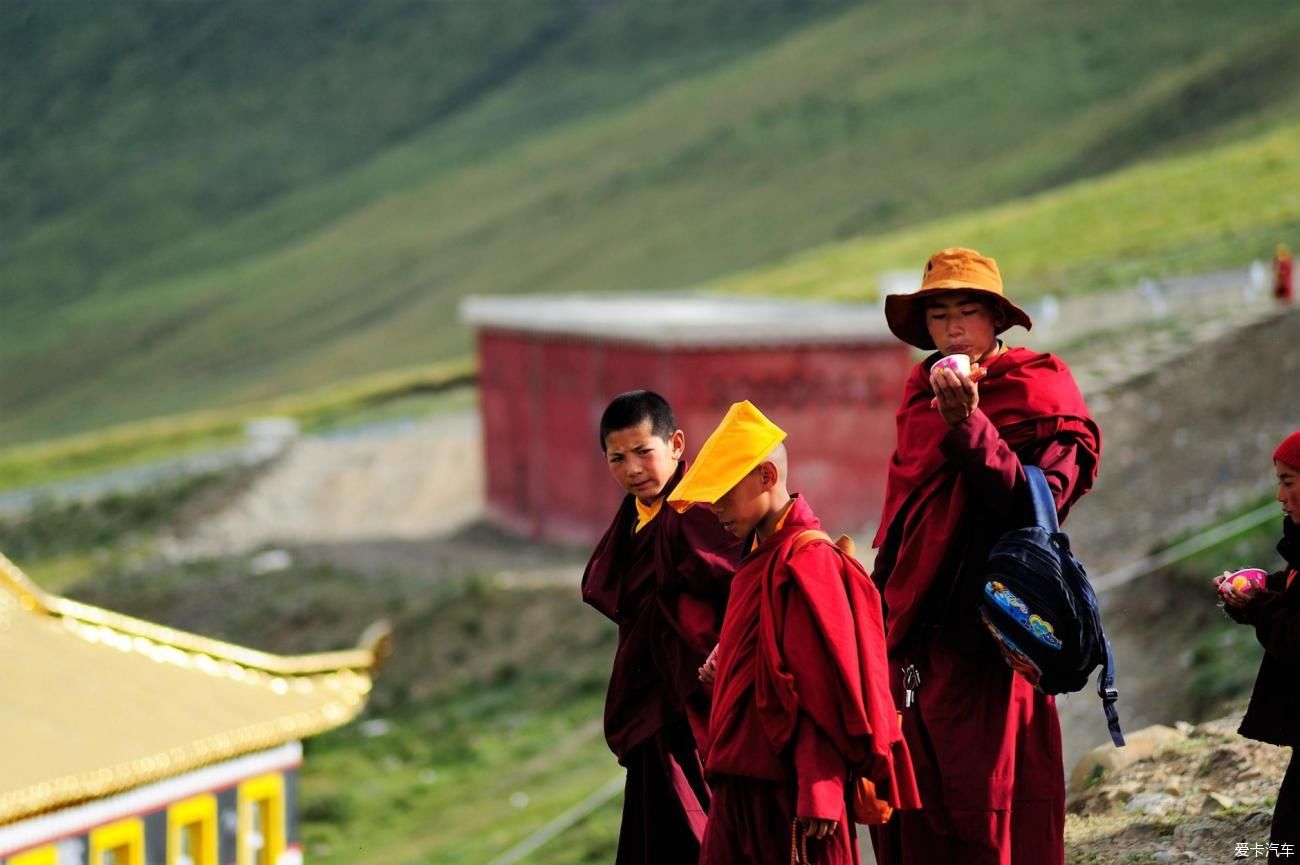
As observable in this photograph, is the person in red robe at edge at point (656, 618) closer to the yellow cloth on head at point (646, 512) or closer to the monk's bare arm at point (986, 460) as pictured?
the yellow cloth on head at point (646, 512)

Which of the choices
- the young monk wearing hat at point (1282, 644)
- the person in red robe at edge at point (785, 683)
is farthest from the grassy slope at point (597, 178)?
the person in red robe at edge at point (785, 683)

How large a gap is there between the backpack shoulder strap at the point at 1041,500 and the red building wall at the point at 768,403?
1543cm

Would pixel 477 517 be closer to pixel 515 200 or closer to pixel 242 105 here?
pixel 515 200

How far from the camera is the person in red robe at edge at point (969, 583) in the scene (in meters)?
5.24

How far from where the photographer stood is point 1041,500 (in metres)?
5.18

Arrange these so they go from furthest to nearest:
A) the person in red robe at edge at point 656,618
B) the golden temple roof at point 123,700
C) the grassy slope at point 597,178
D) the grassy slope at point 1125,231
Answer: the grassy slope at point 597,178 < the grassy slope at point 1125,231 < the golden temple roof at point 123,700 < the person in red robe at edge at point 656,618

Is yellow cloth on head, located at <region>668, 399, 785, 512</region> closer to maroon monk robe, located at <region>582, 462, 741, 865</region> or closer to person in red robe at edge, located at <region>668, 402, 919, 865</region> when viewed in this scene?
person in red robe at edge, located at <region>668, 402, 919, 865</region>

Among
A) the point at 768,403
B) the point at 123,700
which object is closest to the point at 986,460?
the point at 123,700

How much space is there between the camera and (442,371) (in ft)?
138

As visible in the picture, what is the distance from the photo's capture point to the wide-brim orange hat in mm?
5465

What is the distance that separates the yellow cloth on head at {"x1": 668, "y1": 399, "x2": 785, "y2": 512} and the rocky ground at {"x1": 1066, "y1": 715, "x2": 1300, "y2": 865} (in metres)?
2.20

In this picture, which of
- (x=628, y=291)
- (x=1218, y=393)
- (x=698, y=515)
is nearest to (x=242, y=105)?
(x=628, y=291)

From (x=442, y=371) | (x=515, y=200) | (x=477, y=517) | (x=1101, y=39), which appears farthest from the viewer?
(x=515, y=200)

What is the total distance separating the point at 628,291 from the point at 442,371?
1981 cm
